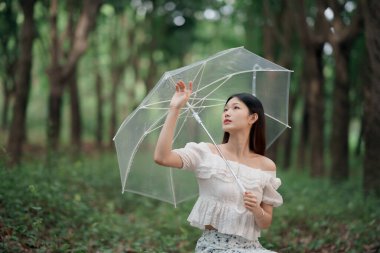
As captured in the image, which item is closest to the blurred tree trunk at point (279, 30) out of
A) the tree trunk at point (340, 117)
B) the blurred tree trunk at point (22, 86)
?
the tree trunk at point (340, 117)

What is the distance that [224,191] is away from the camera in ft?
13.8

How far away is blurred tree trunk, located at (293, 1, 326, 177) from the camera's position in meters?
13.0

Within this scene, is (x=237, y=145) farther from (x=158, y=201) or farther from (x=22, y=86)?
(x=22, y=86)

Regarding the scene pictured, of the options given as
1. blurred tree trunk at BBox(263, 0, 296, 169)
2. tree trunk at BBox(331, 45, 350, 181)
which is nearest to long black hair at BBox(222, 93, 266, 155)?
tree trunk at BBox(331, 45, 350, 181)

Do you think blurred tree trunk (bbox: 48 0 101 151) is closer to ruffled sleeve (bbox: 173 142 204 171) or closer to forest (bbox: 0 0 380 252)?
forest (bbox: 0 0 380 252)

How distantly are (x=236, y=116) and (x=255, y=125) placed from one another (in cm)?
25

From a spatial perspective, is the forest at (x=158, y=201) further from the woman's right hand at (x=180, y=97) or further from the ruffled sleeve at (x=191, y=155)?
the woman's right hand at (x=180, y=97)

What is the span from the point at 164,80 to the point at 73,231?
311 centimetres

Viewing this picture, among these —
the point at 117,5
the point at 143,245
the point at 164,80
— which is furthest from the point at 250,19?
the point at 164,80

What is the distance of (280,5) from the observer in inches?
611

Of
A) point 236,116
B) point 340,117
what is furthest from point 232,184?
point 340,117

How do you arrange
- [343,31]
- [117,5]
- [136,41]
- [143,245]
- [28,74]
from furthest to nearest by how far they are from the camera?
[136,41], [117,5], [343,31], [28,74], [143,245]

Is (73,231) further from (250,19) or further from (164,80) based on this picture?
(250,19)

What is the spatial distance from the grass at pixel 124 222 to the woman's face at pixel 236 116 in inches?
82.0
